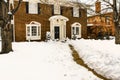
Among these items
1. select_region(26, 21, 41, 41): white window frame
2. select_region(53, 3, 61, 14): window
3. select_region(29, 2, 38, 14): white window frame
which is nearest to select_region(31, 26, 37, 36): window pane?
select_region(26, 21, 41, 41): white window frame

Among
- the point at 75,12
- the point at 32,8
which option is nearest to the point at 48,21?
the point at 32,8

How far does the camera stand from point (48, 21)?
113ft

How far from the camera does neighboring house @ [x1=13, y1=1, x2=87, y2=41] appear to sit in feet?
105

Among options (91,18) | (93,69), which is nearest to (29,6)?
(93,69)

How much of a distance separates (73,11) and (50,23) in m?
4.65

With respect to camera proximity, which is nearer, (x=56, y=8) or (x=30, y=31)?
(x=30, y=31)

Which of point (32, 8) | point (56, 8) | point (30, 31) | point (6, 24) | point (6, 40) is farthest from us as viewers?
point (56, 8)

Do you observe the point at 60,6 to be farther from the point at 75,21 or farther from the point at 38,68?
the point at 38,68

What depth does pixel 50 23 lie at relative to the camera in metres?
34.3

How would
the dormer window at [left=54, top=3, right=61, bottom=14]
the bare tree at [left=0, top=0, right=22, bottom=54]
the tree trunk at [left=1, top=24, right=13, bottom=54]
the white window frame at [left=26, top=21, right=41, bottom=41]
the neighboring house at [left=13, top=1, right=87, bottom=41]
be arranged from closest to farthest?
the bare tree at [left=0, top=0, right=22, bottom=54] → the tree trunk at [left=1, top=24, right=13, bottom=54] → the neighboring house at [left=13, top=1, right=87, bottom=41] → the white window frame at [left=26, top=21, right=41, bottom=41] → the dormer window at [left=54, top=3, right=61, bottom=14]

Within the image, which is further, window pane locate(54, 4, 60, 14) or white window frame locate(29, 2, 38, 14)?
window pane locate(54, 4, 60, 14)

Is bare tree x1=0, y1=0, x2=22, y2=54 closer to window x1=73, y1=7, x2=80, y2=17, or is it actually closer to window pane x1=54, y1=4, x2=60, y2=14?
window pane x1=54, y1=4, x2=60, y2=14

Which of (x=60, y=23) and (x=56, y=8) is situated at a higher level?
(x=56, y=8)

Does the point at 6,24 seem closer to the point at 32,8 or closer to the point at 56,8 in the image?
the point at 32,8
